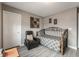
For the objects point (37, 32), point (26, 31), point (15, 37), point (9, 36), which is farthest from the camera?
point (37, 32)

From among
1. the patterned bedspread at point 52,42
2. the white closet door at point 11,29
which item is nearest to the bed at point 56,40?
Result: the patterned bedspread at point 52,42

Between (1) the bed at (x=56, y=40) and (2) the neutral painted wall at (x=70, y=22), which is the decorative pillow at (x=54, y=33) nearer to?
(1) the bed at (x=56, y=40)

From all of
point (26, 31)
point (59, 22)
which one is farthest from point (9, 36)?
point (59, 22)

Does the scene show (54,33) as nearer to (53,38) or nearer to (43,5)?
(53,38)

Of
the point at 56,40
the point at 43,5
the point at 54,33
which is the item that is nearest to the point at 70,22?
the point at 54,33

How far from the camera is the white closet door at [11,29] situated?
10.9 feet

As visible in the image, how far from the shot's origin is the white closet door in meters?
3.31

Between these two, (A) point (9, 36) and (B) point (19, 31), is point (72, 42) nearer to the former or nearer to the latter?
(B) point (19, 31)

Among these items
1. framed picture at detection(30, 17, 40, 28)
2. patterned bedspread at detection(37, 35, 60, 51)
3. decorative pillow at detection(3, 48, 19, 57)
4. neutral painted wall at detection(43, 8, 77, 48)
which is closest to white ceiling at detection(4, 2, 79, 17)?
neutral painted wall at detection(43, 8, 77, 48)

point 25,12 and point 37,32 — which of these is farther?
point 37,32

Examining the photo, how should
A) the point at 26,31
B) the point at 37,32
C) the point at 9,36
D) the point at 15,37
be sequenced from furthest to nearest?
1. the point at 37,32
2. the point at 26,31
3. the point at 15,37
4. the point at 9,36

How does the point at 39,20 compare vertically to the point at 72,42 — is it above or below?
above

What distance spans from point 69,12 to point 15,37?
3181mm

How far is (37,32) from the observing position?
196 inches
